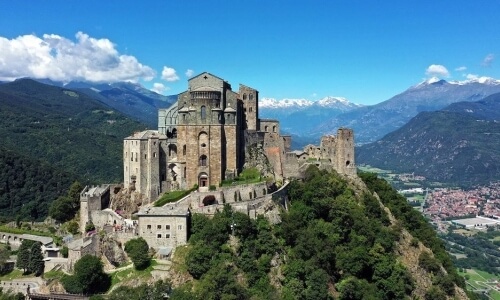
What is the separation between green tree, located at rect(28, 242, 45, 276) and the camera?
189ft

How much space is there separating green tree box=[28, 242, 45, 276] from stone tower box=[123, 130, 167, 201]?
14.2 metres

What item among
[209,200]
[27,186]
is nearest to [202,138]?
[209,200]

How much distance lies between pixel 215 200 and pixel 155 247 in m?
9.84

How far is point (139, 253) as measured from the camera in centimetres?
5309

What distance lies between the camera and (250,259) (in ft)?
177

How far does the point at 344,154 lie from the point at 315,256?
26.7 metres

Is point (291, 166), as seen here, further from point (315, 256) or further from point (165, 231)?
point (165, 231)

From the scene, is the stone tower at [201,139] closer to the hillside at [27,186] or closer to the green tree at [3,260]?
the green tree at [3,260]

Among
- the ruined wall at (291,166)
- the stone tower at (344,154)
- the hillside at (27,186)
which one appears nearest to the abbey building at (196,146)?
the ruined wall at (291,166)

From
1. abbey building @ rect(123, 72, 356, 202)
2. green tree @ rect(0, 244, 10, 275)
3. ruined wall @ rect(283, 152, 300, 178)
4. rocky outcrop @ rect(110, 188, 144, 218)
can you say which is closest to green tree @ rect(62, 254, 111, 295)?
rocky outcrop @ rect(110, 188, 144, 218)

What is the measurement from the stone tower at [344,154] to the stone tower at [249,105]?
1446 cm

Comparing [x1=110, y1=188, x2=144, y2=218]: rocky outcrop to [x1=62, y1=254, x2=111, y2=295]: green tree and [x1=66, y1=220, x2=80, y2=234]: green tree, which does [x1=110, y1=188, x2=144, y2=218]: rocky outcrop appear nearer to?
[x1=66, y1=220, x2=80, y2=234]: green tree

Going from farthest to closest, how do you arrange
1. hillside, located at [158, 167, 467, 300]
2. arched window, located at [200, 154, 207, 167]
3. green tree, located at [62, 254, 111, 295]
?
arched window, located at [200, 154, 207, 167] < hillside, located at [158, 167, 467, 300] < green tree, located at [62, 254, 111, 295]

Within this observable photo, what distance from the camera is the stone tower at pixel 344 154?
79.3 meters
